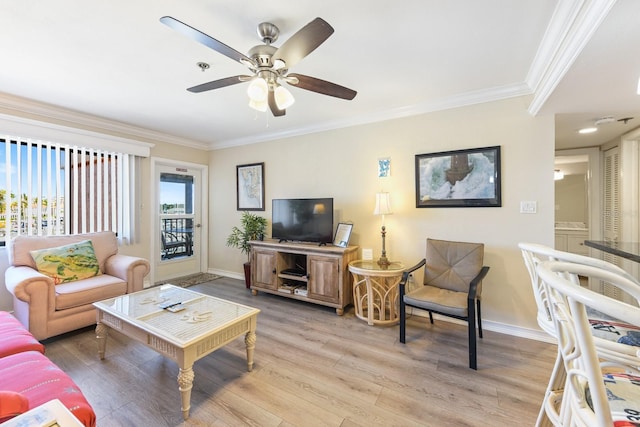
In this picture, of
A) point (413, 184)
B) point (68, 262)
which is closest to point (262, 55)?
point (413, 184)

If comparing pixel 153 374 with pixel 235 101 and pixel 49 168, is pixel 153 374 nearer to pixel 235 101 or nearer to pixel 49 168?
pixel 235 101

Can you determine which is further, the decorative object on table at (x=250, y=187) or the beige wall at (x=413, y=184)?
the decorative object on table at (x=250, y=187)

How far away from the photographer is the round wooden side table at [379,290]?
2.76m

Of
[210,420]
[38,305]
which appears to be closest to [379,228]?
[210,420]

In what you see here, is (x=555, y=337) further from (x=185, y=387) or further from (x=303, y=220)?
(x=303, y=220)

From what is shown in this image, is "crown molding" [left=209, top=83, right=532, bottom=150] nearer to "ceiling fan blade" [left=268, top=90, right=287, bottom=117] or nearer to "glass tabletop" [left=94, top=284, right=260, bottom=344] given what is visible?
"ceiling fan blade" [left=268, top=90, right=287, bottom=117]

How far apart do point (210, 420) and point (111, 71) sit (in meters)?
2.83

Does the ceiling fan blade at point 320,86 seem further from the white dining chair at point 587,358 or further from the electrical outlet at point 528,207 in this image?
the electrical outlet at point 528,207

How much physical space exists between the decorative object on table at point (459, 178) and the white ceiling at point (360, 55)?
540mm

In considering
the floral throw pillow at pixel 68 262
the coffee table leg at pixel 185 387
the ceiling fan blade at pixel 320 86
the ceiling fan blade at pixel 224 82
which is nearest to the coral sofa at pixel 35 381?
the coffee table leg at pixel 185 387

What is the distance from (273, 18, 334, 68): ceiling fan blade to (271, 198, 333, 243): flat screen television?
6.55 feet

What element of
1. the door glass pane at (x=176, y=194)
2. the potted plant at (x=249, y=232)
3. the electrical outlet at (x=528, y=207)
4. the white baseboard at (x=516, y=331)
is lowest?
the white baseboard at (x=516, y=331)

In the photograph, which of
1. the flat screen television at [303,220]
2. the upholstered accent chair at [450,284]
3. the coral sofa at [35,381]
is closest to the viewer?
the coral sofa at [35,381]

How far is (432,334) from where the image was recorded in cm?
258
